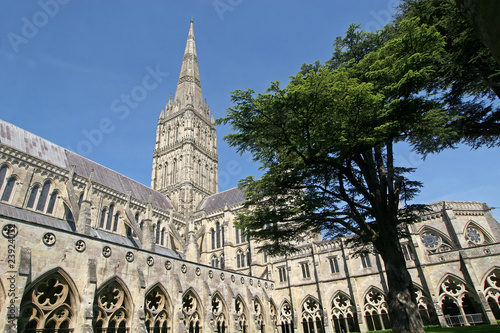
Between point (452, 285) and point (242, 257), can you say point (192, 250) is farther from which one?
point (452, 285)

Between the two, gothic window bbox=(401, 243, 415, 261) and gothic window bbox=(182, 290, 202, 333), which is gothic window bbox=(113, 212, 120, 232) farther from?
gothic window bbox=(401, 243, 415, 261)

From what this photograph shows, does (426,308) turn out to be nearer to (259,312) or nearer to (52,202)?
(259,312)

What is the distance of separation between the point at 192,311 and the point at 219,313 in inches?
98.7

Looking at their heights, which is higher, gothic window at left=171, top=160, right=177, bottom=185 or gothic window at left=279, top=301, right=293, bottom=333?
gothic window at left=171, top=160, right=177, bottom=185

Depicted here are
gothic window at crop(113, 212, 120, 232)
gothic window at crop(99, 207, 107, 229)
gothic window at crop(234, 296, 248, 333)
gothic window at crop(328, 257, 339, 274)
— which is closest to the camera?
gothic window at crop(234, 296, 248, 333)

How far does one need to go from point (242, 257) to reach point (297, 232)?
1755 centimetres

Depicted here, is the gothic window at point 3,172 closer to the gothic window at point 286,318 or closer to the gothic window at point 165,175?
the gothic window at point 165,175

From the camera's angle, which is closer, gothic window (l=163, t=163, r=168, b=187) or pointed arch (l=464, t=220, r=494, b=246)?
pointed arch (l=464, t=220, r=494, b=246)

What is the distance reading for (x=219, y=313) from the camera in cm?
1645

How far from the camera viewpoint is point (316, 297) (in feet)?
72.6

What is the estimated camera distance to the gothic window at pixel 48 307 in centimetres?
888

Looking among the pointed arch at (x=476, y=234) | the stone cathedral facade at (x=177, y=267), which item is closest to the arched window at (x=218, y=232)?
the stone cathedral facade at (x=177, y=267)

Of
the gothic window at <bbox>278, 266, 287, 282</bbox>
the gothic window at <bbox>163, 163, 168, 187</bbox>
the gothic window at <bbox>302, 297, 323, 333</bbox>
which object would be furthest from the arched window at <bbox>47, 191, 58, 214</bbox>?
the gothic window at <bbox>302, 297, 323, 333</bbox>

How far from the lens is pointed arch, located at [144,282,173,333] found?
12.3 metres
